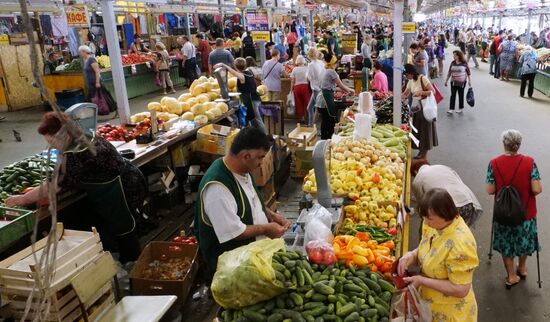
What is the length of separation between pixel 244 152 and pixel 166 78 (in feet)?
49.2

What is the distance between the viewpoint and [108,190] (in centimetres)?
472

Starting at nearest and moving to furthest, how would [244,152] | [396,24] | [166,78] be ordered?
[244,152], [396,24], [166,78]

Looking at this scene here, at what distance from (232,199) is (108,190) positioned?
2172 millimetres

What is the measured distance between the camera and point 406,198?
575cm

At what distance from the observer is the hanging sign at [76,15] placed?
29.8 ft

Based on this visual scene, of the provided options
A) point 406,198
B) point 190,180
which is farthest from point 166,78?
point 406,198

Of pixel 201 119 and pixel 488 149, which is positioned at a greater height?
pixel 201 119

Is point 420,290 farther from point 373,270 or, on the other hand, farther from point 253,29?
point 253,29

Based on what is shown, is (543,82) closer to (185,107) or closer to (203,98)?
(203,98)

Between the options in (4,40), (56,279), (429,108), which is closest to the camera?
(56,279)

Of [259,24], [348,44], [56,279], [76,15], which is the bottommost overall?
[56,279]

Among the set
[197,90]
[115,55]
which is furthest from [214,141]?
[197,90]

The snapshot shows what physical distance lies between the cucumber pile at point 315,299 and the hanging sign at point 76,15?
27.0 feet

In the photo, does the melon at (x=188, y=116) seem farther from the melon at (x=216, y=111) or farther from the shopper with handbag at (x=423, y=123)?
the shopper with handbag at (x=423, y=123)
